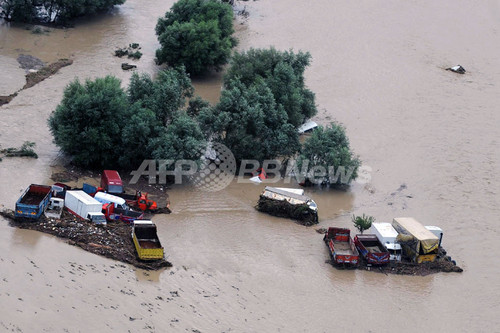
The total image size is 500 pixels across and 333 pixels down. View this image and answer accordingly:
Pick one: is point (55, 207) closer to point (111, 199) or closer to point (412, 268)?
point (111, 199)

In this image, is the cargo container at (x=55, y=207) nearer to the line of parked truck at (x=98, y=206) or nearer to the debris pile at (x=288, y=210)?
the line of parked truck at (x=98, y=206)

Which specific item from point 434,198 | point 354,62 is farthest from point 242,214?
point 354,62

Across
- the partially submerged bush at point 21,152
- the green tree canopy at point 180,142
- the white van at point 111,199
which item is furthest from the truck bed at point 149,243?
the partially submerged bush at point 21,152

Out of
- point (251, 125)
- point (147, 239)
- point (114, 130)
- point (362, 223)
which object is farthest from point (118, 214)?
A: point (362, 223)

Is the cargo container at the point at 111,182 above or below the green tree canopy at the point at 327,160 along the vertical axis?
below

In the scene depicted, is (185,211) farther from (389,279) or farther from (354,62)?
(354,62)

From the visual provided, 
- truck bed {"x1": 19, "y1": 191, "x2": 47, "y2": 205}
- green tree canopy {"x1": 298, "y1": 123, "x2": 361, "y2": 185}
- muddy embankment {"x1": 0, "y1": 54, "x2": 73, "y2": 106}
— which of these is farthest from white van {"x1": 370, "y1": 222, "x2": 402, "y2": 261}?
muddy embankment {"x1": 0, "y1": 54, "x2": 73, "y2": 106}
